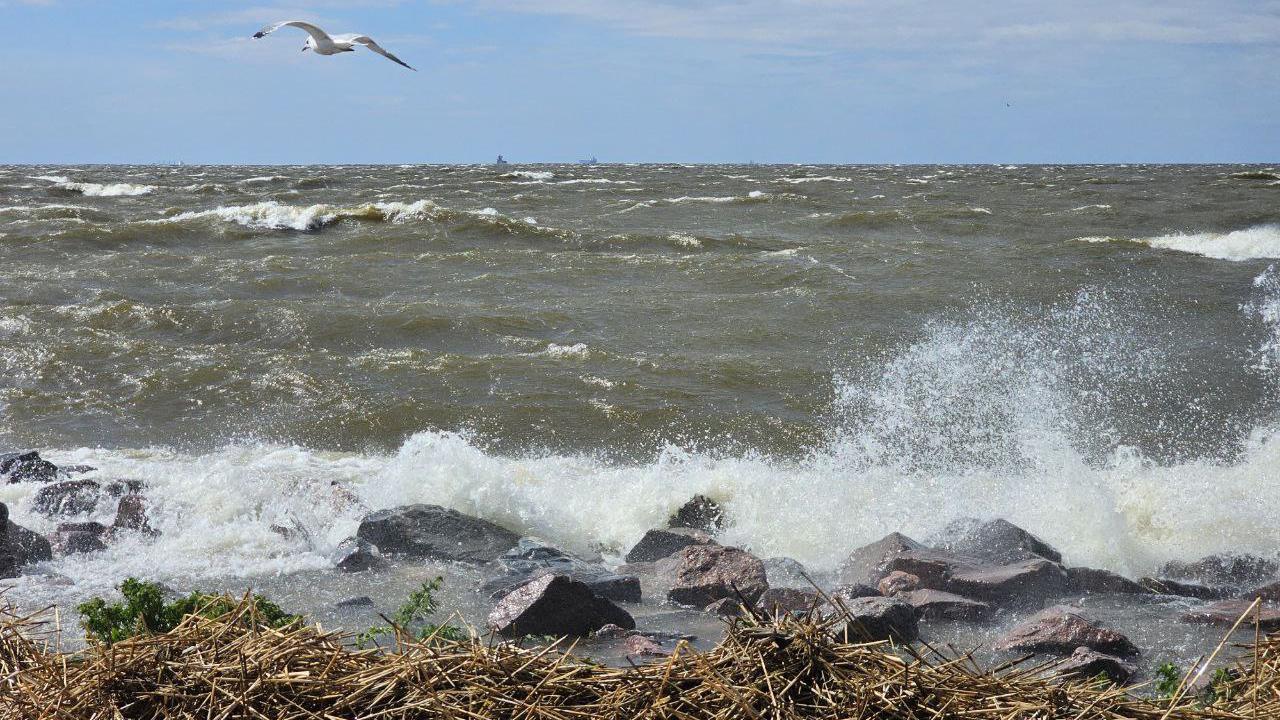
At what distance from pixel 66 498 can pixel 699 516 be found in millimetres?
4237

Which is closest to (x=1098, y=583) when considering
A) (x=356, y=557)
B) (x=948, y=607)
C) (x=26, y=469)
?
(x=948, y=607)

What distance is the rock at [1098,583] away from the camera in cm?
603

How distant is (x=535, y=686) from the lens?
236 centimetres

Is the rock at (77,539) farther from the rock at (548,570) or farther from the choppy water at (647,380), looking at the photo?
the rock at (548,570)

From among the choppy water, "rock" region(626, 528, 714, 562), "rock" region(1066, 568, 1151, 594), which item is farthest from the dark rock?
"rock" region(1066, 568, 1151, 594)

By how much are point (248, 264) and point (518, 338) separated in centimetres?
804

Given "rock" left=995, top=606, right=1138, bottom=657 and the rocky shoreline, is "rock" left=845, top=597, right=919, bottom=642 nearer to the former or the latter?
the rocky shoreline

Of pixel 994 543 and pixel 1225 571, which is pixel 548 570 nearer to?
pixel 994 543

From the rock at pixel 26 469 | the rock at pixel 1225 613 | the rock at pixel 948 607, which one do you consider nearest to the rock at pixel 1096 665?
the rock at pixel 948 607

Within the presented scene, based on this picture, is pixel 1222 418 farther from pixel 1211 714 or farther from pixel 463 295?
pixel 463 295

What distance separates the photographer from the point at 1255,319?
614 inches

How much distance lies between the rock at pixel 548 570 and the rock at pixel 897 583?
1.28 metres

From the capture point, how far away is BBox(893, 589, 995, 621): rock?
5434mm

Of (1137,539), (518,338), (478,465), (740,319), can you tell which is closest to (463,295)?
(518,338)
